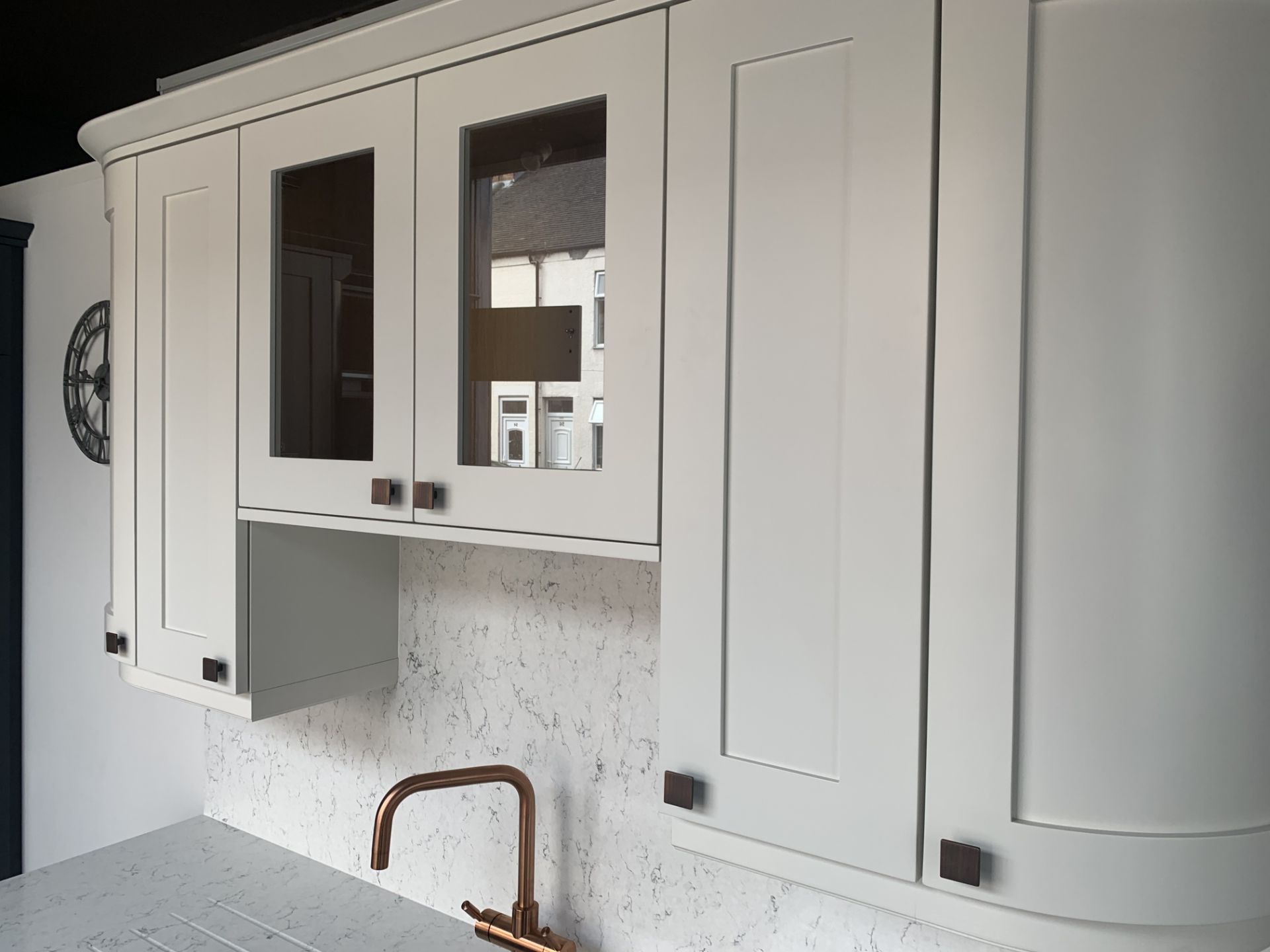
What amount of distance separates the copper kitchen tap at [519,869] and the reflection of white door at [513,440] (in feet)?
1.80

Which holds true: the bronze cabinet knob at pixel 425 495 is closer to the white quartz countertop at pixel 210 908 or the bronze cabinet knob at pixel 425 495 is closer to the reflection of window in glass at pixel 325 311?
the reflection of window in glass at pixel 325 311

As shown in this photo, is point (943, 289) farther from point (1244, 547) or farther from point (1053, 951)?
point (1053, 951)

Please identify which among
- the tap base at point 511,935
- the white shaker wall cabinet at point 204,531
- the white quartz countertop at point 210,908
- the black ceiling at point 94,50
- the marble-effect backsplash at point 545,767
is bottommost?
the white quartz countertop at point 210,908

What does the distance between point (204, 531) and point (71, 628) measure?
48.8 inches

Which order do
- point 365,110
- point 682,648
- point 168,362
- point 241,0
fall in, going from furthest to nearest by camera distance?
point 241,0 → point 168,362 → point 365,110 → point 682,648

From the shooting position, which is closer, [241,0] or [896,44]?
[896,44]

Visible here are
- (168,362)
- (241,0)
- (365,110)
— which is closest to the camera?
(365,110)

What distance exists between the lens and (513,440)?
3.91 ft

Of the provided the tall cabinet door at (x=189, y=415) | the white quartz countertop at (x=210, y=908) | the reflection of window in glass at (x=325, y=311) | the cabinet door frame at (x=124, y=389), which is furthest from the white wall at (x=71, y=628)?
the reflection of window in glass at (x=325, y=311)

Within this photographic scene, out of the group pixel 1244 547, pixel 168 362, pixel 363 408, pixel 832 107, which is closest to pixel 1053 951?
pixel 1244 547

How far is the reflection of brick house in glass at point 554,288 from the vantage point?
3.63 ft

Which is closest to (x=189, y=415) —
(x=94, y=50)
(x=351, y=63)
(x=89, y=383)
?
(x=351, y=63)

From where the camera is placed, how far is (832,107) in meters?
0.93

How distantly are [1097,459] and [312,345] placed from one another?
1.11 m
